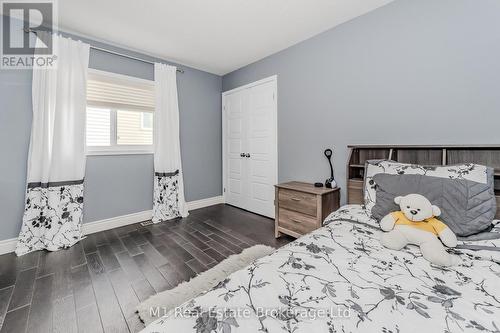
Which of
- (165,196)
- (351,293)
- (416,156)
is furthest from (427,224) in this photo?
(165,196)

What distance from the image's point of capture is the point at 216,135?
13.6 feet

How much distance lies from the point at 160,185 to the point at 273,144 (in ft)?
6.11

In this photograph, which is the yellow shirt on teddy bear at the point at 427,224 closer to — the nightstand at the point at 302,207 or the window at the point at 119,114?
the nightstand at the point at 302,207

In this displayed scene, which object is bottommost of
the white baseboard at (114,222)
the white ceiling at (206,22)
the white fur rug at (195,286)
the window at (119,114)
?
the white fur rug at (195,286)

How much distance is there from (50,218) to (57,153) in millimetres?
748

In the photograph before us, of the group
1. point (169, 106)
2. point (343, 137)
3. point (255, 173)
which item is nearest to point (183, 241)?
point (255, 173)

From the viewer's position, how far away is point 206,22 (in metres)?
2.43

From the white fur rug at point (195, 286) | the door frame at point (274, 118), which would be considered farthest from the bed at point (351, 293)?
the door frame at point (274, 118)

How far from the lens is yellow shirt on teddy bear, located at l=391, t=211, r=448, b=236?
1.22 m

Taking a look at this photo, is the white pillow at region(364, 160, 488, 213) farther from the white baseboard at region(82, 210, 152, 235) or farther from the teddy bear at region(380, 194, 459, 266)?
the white baseboard at region(82, 210, 152, 235)

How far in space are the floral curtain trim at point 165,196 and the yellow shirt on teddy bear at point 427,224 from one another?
2.97 m

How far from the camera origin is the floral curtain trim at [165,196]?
10.6ft

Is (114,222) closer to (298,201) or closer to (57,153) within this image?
(57,153)

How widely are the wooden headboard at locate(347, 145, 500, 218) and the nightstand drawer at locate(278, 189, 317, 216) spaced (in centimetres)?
39
